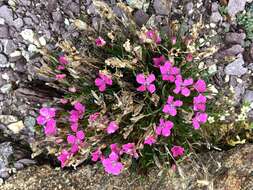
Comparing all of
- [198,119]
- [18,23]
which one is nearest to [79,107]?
[198,119]

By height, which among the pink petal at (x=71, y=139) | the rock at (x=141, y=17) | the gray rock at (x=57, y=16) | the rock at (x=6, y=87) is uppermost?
the rock at (x=141, y=17)

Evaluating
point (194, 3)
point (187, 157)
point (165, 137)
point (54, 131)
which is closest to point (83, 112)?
point (54, 131)

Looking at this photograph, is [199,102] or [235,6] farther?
[235,6]

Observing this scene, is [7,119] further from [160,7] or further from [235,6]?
[235,6]

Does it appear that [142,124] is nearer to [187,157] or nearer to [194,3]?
[187,157]

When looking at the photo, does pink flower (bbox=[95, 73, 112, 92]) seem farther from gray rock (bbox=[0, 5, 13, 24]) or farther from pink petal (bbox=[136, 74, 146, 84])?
gray rock (bbox=[0, 5, 13, 24])

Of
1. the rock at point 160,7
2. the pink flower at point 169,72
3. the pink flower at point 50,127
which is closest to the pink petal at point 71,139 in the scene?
the pink flower at point 50,127

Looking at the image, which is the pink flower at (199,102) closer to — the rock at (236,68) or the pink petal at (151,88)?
the pink petal at (151,88)
